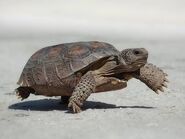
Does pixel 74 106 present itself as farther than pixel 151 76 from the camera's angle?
No

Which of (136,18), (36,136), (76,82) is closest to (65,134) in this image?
(36,136)

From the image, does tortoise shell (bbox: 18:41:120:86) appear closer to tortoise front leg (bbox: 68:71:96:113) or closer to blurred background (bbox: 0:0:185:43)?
tortoise front leg (bbox: 68:71:96:113)

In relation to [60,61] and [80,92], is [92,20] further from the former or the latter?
[80,92]

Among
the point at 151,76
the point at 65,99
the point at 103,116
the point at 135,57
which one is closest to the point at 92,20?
the point at 65,99

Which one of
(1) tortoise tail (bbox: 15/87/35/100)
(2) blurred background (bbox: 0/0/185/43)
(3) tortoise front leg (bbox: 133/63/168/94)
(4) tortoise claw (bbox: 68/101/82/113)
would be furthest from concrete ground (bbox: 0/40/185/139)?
(2) blurred background (bbox: 0/0/185/43)

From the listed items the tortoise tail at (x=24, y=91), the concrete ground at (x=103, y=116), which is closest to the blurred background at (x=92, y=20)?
the concrete ground at (x=103, y=116)

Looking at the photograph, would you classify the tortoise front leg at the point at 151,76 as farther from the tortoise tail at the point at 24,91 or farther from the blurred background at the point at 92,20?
the blurred background at the point at 92,20

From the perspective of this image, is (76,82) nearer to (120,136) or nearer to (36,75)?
(36,75)
